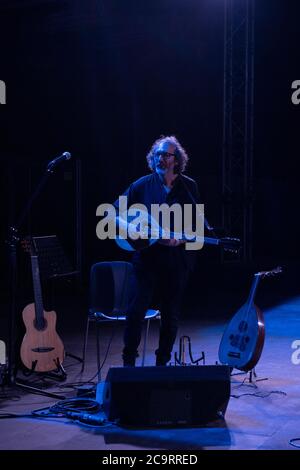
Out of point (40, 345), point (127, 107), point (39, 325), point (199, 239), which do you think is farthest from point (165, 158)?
point (127, 107)

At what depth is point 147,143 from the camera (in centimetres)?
1352

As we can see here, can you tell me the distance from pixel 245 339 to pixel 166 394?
1.42 m

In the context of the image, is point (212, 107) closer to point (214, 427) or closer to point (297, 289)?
point (297, 289)

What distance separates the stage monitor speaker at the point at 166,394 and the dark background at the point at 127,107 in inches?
189

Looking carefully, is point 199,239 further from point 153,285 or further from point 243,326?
point 243,326

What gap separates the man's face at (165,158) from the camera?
16.1 ft

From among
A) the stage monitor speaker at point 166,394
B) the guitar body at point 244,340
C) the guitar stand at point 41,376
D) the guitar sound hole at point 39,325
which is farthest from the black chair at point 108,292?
the stage monitor speaker at point 166,394

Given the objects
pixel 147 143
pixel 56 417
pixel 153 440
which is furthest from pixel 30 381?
pixel 147 143

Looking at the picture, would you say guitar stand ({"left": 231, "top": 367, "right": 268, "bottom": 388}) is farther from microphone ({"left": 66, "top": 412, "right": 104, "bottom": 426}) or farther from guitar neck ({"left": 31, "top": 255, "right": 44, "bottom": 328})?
guitar neck ({"left": 31, "top": 255, "right": 44, "bottom": 328})

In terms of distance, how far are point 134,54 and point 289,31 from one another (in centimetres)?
357

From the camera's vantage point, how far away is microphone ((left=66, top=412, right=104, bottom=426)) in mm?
4102

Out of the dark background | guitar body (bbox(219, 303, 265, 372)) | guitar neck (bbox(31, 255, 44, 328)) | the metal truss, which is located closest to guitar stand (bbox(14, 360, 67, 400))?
guitar neck (bbox(31, 255, 44, 328))

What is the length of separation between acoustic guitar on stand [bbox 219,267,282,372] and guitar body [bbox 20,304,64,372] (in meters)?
1.34

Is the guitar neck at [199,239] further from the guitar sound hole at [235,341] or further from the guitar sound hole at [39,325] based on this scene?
the guitar sound hole at [39,325]
